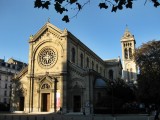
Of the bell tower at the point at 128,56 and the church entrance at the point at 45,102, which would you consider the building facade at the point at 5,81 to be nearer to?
the church entrance at the point at 45,102

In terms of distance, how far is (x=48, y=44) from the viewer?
54.7m

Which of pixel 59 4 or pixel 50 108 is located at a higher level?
pixel 59 4

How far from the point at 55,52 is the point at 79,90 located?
9.89 metres

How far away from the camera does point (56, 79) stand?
5119 cm

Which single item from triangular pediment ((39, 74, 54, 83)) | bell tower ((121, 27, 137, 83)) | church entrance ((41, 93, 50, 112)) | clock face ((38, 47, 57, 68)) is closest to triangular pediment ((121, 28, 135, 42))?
bell tower ((121, 27, 137, 83))

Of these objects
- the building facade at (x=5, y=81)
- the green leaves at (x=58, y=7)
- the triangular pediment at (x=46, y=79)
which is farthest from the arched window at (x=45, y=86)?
the green leaves at (x=58, y=7)

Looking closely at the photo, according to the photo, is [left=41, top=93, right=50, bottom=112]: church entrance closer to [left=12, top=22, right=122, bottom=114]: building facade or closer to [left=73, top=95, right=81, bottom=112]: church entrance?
[left=12, top=22, right=122, bottom=114]: building facade

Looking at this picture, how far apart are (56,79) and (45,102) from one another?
221 inches

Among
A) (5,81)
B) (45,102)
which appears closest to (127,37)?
(5,81)

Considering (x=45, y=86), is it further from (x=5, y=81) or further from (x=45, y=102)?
(x=5, y=81)

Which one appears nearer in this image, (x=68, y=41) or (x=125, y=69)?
(x=68, y=41)

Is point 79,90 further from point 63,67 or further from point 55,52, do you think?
point 55,52

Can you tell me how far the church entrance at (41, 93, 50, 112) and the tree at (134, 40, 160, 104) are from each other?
2089cm

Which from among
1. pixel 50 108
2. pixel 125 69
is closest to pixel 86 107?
pixel 50 108
